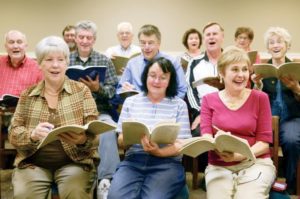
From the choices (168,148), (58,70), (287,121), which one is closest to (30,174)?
(58,70)

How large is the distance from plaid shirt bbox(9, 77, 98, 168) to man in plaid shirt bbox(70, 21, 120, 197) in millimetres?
489

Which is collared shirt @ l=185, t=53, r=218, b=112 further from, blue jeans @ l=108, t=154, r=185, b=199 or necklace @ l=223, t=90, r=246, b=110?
blue jeans @ l=108, t=154, r=185, b=199

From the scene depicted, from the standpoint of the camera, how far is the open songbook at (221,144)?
6.14 feet

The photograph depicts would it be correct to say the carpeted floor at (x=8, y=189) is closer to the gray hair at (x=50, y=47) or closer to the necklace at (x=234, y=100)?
the necklace at (x=234, y=100)

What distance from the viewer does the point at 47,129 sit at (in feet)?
6.77

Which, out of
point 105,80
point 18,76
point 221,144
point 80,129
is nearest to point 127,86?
point 105,80

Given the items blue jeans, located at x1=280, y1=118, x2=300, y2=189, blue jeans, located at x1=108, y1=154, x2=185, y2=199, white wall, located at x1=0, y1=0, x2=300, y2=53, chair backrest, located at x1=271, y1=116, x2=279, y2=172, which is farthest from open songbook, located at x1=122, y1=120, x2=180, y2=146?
white wall, located at x1=0, y1=0, x2=300, y2=53

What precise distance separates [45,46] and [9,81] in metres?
1.42

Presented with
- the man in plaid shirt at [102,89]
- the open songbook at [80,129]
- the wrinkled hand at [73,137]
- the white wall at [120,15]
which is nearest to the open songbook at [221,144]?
the open songbook at [80,129]

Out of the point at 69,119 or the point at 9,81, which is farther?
the point at 9,81

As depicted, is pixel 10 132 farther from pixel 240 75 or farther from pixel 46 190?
pixel 240 75

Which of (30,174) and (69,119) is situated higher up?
(69,119)

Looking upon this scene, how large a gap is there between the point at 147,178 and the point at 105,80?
118cm

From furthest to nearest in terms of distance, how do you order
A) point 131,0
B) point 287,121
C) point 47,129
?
1. point 131,0
2. point 287,121
3. point 47,129
